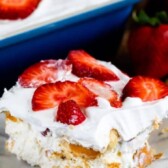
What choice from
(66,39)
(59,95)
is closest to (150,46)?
(66,39)

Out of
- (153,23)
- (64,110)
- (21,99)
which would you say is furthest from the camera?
(153,23)

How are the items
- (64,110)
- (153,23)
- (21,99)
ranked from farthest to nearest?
(153,23) < (21,99) < (64,110)

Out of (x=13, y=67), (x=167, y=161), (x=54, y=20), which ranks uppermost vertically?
(x=54, y=20)

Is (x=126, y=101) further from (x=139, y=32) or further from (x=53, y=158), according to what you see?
(x=139, y=32)

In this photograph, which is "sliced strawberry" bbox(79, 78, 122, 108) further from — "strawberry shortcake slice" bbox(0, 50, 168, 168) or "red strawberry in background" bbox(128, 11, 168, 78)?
"red strawberry in background" bbox(128, 11, 168, 78)

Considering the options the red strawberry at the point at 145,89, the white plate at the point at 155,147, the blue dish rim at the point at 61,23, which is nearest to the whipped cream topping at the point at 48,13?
the blue dish rim at the point at 61,23

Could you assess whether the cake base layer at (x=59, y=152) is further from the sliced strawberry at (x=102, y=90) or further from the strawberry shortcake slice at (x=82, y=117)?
the sliced strawberry at (x=102, y=90)

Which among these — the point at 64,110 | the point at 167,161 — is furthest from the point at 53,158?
the point at 167,161
